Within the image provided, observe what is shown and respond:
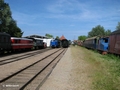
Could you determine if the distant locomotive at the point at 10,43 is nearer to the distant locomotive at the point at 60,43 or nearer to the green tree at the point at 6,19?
the green tree at the point at 6,19

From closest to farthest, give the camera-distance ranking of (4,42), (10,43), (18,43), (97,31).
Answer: (4,42) < (10,43) < (18,43) < (97,31)

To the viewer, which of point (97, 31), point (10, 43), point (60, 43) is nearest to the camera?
point (10, 43)

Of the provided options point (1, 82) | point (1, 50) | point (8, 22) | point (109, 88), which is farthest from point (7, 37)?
point (8, 22)

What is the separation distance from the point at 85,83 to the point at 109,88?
4.94 ft

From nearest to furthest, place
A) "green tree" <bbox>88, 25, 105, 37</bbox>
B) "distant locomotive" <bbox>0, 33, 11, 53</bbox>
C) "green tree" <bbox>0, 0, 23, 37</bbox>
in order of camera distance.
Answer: "distant locomotive" <bbox>0, 33, 11, 53</bbox>, "green tree" <bbox>0, 0, 23, 37</bbox>, "green tree" <bbox>88, 25, 105, 37</bbox>

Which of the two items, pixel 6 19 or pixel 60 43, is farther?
pixel 60 43

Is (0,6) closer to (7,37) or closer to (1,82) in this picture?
(7,37)

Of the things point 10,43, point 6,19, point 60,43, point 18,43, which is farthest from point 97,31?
point 10,43

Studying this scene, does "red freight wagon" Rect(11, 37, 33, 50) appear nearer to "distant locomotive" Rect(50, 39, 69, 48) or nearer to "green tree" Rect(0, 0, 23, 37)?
"green tree" Rect(0, 0, 23, 37)

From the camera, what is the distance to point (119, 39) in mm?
21594

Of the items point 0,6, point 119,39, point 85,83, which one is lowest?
point 85,83

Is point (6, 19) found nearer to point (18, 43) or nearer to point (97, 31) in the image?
point (18, 43)

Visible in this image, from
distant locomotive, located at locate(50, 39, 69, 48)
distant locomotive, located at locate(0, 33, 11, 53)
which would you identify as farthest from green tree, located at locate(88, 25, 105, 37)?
distant locomotive, located at locate(0, 33, 11, 53)

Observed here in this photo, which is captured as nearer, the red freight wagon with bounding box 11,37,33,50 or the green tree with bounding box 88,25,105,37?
the red freight wagon with bounding box 11,37,33,50
